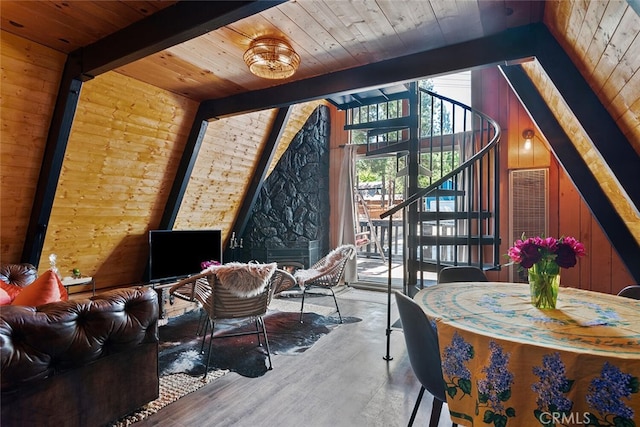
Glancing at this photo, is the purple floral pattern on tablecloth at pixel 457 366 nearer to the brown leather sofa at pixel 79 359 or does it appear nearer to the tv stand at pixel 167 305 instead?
the brown leather sofa at pixel 79 359

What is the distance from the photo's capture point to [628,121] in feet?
5.93

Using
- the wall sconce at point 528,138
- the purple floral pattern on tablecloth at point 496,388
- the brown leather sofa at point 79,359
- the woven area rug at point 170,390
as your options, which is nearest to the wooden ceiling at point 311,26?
the brown leather sofa at point 79,359

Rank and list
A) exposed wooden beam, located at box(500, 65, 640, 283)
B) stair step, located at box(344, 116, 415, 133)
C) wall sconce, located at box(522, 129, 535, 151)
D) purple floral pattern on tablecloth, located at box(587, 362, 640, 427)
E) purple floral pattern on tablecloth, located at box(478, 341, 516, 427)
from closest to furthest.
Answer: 1. purple floral pattern on tablecloth, located at box(587, 362, 640, 427)
2. purple floral pattern on tablecloth, located at box(478, 341, 516, 427)
3. exposed wooden beam, located at box(500, 65, 640, 283)
4. stair step, located at box(344, 116, 415, 133)
5. wall sconce, located at box(522, 129, 535, 151)

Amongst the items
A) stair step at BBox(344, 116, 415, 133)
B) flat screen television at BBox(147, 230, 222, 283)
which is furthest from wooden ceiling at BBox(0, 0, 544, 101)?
flat screen television at BBox(147, 230, 222, 283)

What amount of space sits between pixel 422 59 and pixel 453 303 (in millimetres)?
1795

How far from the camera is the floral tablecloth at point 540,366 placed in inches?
40.8

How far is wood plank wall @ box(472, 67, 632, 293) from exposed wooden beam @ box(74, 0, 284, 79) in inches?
159

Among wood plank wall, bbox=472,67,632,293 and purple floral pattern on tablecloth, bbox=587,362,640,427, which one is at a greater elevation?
wood plank wall, bbox=472,67,632,293

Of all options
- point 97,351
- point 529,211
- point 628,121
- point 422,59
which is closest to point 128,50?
point 97,351

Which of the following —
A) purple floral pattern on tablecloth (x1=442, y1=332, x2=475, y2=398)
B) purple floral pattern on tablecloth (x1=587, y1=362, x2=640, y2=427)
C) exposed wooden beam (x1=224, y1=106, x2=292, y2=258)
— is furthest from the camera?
exposed wooden beam (x1=224, y1=106, x2=292, y2=258)

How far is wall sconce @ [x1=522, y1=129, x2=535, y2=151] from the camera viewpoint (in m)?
4.30

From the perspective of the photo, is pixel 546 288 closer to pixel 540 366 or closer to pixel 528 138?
pixel 540 366

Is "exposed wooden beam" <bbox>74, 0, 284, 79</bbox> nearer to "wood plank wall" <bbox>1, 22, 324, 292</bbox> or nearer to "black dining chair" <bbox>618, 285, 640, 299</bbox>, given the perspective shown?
"wood plank wall" <bbox>1, 22, 324, 292</bbox>

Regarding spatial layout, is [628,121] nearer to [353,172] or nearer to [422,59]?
[422,59]
